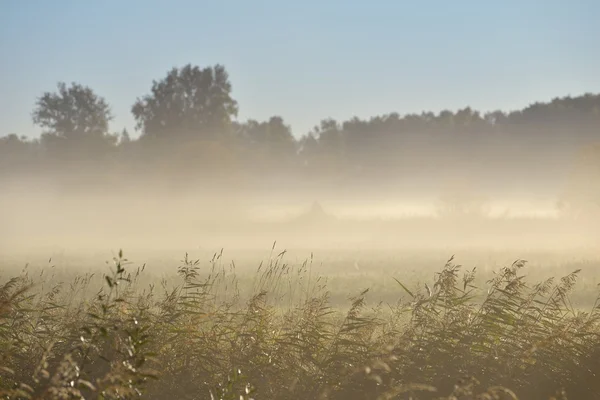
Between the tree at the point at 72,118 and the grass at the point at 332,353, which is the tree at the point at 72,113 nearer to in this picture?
the tree at the point at 72,118

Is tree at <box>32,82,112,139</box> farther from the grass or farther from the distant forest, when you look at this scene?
the grass

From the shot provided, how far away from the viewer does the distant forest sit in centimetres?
7856

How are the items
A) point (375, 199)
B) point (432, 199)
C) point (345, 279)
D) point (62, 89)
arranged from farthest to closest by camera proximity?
point (375, 199) < point (432, 199) < point (62, 89) < point (345, 279)

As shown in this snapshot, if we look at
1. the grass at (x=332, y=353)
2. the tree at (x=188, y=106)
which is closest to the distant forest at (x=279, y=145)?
Answer: the tree at (x=188, y=106)

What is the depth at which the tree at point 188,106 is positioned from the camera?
78688 millimetres

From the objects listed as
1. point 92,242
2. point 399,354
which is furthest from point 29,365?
point 92,242

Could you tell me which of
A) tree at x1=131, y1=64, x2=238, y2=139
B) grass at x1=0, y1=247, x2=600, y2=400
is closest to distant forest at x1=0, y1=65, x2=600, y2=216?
tree at x1=131, y1=64, x2=238, y2=139

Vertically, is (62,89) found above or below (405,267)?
above

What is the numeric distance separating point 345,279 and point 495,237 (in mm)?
36573

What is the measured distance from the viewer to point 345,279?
102 feet

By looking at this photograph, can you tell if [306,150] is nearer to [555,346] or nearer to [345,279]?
[345,279]

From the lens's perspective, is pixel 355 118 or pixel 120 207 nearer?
pixel 120 207

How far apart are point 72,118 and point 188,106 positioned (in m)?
10.2

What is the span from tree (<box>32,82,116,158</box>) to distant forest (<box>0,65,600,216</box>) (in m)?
0.09
